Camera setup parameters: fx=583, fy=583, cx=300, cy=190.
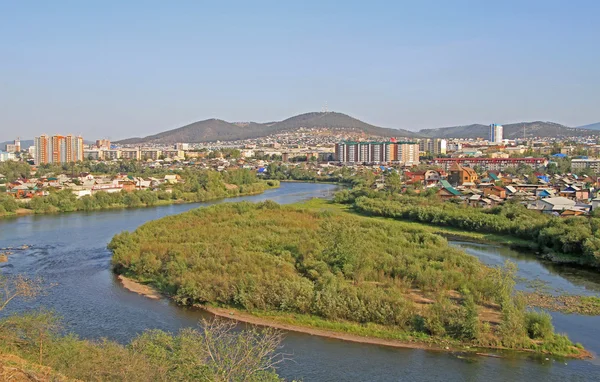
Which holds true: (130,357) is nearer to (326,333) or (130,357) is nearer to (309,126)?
(326,333)

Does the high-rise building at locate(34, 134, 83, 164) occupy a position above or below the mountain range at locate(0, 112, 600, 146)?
below

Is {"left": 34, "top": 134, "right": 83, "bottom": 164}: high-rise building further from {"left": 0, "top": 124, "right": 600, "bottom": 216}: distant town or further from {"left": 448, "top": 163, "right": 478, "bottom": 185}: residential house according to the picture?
{"left": 448, "top": 163, "right": 478, "bottom": 185}: residential house

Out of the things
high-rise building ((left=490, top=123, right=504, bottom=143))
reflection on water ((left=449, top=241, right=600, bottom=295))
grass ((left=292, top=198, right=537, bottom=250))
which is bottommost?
reflection on water ((left=449, top=241, right=600, bottom=295))

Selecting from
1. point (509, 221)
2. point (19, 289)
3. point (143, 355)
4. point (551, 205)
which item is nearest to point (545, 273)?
point (509, 221)

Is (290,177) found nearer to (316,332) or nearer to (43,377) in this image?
(316,332)

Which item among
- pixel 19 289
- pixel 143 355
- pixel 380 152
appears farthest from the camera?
pixel 380 152

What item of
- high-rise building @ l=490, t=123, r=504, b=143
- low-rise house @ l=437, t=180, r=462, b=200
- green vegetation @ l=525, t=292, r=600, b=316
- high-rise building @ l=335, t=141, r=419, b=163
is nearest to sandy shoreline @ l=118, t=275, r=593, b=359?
green vegetation @ l=525, t=292, r=600, b=316

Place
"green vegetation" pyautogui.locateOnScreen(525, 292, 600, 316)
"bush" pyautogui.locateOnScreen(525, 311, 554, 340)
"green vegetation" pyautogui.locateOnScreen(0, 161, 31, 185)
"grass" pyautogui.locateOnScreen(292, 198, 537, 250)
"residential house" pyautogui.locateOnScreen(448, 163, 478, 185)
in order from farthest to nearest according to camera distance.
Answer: "green vegetation" pyautogui.locateOnScreen(0, 161, 31, 185), "residential house" pyautogui.locateOnScreen(448, 163, 478, 185), "grass" pyautogui.locateOnScreen(292, 198, 537, 250), "green vegetation" pyautogui.locateOnScreen(525, 292, 600, 316), "bush" pyautogui.locateOnScreen(525, 311, 554, 340)
